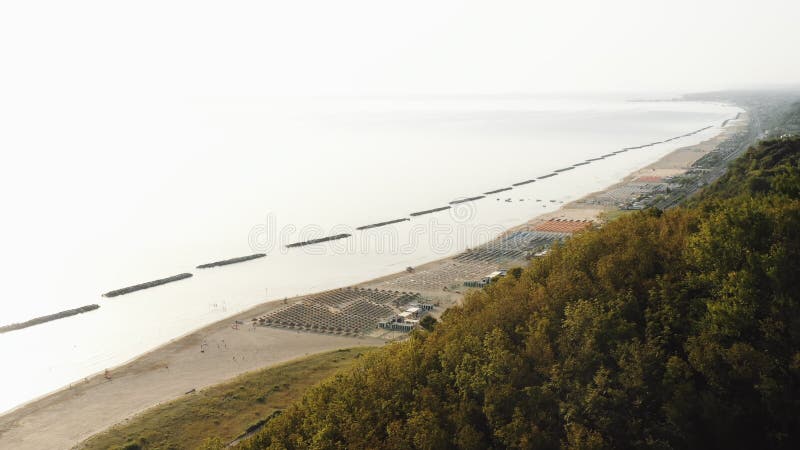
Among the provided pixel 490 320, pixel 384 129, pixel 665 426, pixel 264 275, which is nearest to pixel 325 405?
pixel 490 320

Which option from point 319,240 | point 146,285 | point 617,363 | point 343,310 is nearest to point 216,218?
point 319,240

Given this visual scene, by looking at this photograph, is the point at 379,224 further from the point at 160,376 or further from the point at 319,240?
the point at 160,376

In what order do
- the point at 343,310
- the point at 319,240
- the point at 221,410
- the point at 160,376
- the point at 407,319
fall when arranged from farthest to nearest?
the point at 319,240, the point at 343,310, the point at 407,319, the point at 160,376, the point at 221,410

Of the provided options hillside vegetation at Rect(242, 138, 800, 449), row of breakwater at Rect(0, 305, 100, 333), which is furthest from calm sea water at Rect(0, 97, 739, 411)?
hillside vegetation at Rect(242, 138, 800, 449)

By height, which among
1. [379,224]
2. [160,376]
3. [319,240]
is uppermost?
[379,224]

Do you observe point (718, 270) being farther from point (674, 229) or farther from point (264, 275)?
point (264, 275)

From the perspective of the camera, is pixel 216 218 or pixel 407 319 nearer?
pixel 407 319

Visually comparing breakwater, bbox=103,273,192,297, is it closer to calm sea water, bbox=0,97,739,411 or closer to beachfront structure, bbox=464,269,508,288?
calm sea water, bbox=0,97,739,411
